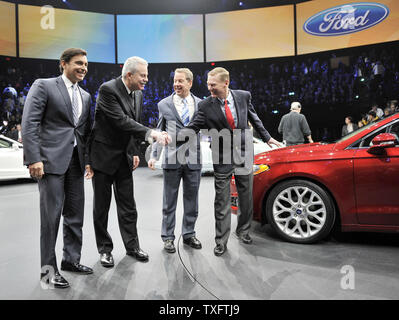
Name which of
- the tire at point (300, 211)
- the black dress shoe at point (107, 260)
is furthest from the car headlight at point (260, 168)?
the black dress shoe at point (107, 260)

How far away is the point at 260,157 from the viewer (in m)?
3.44

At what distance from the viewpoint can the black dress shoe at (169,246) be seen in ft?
9.88

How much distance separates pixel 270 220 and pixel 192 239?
2.60 ft

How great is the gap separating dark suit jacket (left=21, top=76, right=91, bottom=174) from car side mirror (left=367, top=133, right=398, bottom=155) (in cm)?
247

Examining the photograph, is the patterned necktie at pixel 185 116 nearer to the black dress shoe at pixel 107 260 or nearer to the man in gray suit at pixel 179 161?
the man in gray suit at pixel 179 161

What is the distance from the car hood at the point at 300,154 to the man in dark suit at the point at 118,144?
1208 millimetres

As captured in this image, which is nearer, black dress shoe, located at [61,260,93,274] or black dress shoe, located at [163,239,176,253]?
black dress shoe, located at [61,260,93,274]

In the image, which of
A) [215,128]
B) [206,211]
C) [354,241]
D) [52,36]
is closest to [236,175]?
[215,128]

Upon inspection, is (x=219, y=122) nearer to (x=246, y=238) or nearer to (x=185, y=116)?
(x=185, y=116)

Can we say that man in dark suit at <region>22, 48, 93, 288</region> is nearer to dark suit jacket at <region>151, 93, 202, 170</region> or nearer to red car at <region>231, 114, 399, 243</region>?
dark suit jacket at <region>151, 93, 202, 170</region>

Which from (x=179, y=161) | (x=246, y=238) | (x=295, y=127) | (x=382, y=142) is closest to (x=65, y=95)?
(x=179, y=161)

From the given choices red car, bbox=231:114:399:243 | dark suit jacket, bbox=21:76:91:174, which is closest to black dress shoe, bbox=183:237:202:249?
red car, bbox=231:114:399:243

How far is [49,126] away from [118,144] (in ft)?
1.79

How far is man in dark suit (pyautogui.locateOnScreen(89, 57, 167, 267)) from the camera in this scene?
101 inches
